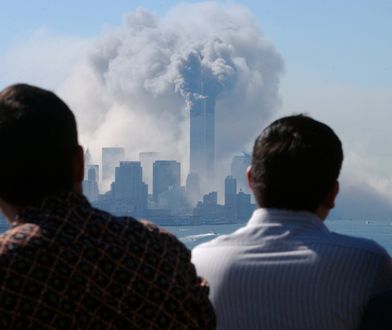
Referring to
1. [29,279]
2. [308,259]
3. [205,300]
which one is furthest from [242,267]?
[29,279]

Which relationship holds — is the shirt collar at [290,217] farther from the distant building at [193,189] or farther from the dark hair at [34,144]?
the distant building at [193,189]

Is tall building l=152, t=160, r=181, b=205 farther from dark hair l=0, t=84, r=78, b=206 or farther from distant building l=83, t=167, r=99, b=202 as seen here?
dark hair l=0, t=84, r=78, b=206

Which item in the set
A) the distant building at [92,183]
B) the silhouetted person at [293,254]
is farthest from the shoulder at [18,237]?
the distant building at [92,183]

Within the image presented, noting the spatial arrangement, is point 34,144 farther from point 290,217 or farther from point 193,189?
point 193,189

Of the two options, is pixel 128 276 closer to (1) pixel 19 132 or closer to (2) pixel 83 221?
(2) pixel 83 221

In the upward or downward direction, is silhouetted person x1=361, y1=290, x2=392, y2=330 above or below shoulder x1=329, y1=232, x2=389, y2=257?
below

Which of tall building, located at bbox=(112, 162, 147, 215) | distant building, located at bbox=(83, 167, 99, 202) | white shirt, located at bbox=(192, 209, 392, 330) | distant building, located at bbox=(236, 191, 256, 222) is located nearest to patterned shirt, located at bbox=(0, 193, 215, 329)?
white shirt, located at bbox=(192, 209, 392, 330)
